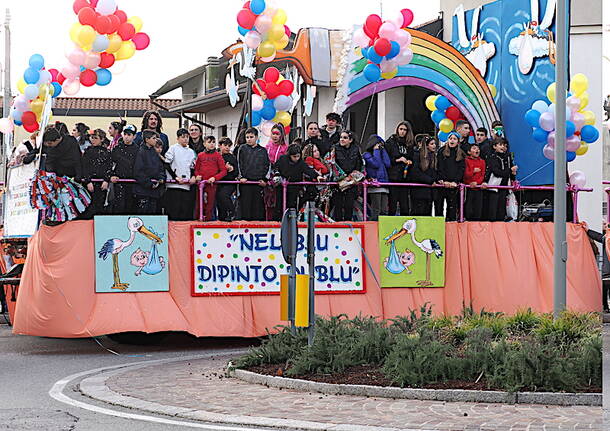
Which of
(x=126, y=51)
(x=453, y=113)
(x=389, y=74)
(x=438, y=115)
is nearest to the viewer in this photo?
(x=126, y=51)

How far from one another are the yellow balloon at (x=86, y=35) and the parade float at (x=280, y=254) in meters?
0.05

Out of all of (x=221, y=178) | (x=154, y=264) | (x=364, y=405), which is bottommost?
(x=364, y=405)

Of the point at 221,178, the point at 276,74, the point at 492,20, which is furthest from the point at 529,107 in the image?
the point at 221,178

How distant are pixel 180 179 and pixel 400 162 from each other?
3336 mm

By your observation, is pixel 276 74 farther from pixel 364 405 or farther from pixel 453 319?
pixel 364 405

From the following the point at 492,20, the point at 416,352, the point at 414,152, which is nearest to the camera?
the point at 416,352

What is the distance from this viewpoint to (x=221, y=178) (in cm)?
1528

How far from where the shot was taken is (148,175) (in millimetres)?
14812

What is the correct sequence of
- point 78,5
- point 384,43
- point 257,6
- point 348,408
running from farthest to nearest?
1. point 257,6
2. point 384,43
3. point 78,5
4. point 348,408

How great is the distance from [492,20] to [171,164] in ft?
30.5

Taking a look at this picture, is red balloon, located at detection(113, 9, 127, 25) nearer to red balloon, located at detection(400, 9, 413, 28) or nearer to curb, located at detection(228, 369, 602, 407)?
red balloon, located at detection(400, 9, 413, 28)

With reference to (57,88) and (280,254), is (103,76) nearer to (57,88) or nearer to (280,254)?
(57,88)

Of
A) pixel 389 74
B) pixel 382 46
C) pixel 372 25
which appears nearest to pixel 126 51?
pixel 372 25

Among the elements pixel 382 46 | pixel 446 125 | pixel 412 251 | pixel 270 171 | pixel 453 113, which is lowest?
pixel 412 251
